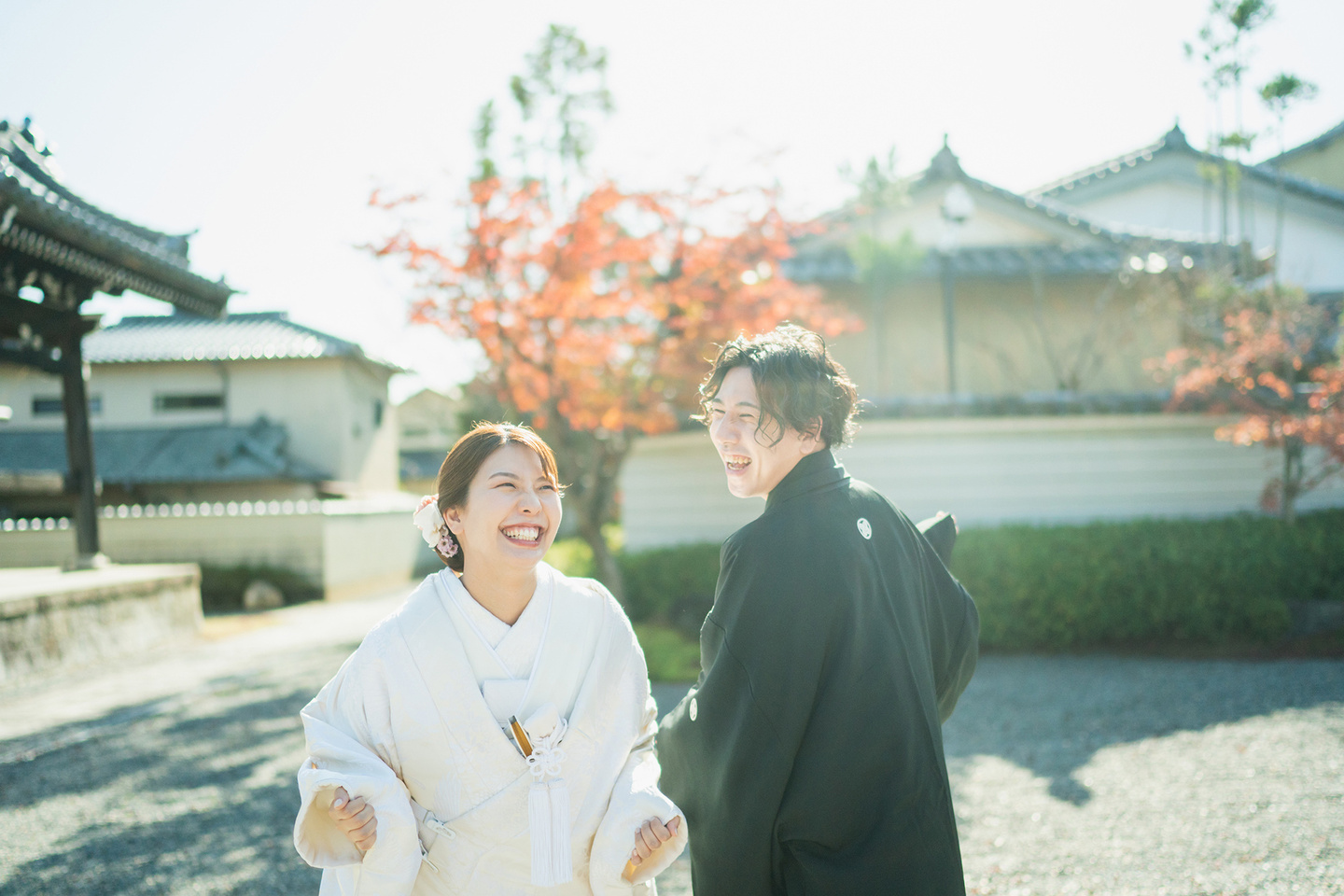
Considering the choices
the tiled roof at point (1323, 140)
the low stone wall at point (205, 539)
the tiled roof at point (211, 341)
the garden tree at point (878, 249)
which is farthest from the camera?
the tiled roof at point (1323, 140)

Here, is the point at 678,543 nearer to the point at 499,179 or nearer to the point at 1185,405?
the point at 499,179

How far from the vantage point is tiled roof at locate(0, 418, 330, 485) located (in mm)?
17969

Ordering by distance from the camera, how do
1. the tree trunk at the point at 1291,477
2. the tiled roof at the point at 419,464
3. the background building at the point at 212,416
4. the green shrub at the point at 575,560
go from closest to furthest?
the tree trunk at the point at 1291,477
the green shrub at the point at 575,560
the background building at the point at 212,416
the tiled roof at the point at 419,464

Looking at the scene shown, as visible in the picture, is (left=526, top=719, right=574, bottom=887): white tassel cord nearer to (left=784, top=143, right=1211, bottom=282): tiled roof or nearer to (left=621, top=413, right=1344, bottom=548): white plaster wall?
(left=621, top=413, right=1344, bottom=548): white plaster wall

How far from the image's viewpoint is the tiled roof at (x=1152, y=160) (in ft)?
54.1

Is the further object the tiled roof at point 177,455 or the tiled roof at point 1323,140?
the tiled roof at point 1323,140

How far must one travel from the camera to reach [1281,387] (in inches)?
307

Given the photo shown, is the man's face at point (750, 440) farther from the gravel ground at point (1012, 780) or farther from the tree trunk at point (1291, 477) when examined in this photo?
the tree trunk at point (1291, 477)

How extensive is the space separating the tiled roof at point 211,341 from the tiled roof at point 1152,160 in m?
16.4

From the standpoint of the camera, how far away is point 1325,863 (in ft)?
11.0

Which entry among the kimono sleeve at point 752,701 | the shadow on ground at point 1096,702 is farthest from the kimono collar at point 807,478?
the shadow on ground at point 1096,702

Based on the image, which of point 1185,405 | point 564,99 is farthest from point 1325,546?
point 564,99

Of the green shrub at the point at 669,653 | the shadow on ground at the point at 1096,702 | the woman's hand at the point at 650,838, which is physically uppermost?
the woman's hand at the point at 650,838

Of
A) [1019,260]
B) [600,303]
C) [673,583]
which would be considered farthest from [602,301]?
[1019,260]
